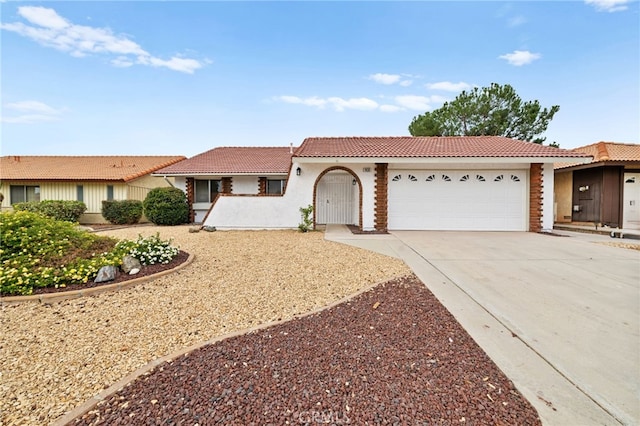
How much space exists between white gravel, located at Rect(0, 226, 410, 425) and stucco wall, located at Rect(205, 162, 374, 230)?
5389mm

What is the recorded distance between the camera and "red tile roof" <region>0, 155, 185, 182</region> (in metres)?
16.2

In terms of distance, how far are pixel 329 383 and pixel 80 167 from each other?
2239 cm

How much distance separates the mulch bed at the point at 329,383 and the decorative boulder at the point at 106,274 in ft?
9.83

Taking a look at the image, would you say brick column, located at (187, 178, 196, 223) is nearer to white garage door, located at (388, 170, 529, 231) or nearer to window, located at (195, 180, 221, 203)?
window, located at (195, 180, 221, 203)

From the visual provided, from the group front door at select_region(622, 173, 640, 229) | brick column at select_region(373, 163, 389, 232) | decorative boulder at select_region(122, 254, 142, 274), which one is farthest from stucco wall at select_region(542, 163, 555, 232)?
decorative boulder at select_region(122, 254, 142, 274)

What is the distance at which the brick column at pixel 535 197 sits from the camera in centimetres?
1122

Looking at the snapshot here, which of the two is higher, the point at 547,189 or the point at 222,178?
the point at 222,178

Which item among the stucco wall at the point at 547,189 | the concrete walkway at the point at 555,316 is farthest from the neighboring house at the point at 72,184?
the stucco wall at the point at 547,189

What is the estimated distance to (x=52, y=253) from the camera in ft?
16.1

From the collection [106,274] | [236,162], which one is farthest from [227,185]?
[106,274]

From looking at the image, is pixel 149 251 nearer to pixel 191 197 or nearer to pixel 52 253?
pixel 52 253

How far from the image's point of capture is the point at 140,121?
46.8 feet

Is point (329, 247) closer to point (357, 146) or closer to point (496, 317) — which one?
point (496, 317)

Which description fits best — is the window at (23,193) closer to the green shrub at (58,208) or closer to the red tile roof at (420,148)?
the green shrub at (58,208)
